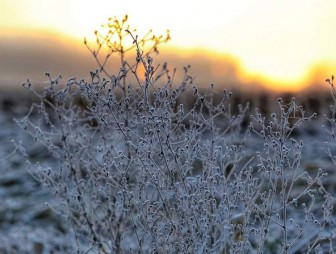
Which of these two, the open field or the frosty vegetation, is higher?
the frosty vegetation

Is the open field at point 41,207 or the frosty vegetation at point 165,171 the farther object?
the open field at point 41,207

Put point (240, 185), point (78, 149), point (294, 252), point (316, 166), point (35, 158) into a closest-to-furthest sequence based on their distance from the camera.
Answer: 1. point (240, 185)
2. point (78, 149)
3. point (294, 252)
4. point (316, 166)
5. point (35, 158)

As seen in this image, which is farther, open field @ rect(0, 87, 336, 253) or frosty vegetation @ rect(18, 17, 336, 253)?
open field @ rect(0, 87, 336, 253)

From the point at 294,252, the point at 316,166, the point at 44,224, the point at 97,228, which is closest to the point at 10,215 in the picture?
the point at 44,224

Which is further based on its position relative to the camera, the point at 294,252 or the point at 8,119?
the point at 8,119

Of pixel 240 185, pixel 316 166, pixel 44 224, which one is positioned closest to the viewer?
pixel 240 185

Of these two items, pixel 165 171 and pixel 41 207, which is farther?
pixel 41 207

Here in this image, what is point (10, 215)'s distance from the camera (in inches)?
297

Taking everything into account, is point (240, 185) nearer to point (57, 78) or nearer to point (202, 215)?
point (202, 215)

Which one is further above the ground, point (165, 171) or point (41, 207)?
point (165, 171)

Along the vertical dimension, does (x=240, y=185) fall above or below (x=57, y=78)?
below

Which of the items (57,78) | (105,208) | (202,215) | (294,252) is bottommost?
(294,252)

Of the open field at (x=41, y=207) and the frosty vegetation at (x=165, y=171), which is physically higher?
the frosty vegetation at (x=165, y=171)

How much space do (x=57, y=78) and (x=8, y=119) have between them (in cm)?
1378
